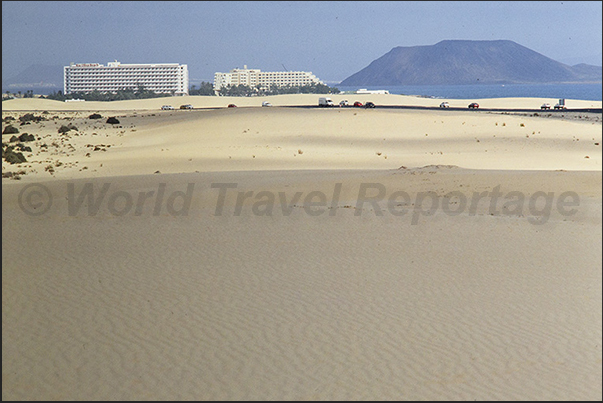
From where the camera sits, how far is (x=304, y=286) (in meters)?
8.92

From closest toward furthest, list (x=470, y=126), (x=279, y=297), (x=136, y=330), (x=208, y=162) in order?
(x=136, y=330) < (x=279, y=297) < (x=208, y=162) < (x=470, y=126)

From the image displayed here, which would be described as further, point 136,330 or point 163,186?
point 163,186

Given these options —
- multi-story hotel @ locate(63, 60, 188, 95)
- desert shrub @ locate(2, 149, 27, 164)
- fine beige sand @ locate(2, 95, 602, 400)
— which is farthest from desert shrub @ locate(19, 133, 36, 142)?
multi-story hotel @ locate(63, 60, 188, 95)

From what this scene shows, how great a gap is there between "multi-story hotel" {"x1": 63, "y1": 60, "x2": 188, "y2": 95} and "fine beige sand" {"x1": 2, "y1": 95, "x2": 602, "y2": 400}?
127162 millimetres

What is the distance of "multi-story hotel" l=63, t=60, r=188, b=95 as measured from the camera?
5561 inches

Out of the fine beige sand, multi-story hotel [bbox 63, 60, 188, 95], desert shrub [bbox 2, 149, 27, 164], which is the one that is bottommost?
desert shrub [bbox 2, 149, 27, 164]

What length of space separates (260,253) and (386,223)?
3.22 m

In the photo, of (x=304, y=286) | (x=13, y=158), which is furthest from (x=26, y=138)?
(x=304, y=286)

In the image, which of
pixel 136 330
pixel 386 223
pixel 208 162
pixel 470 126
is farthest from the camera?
pixel 470 126

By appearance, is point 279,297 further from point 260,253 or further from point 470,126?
point 470,126

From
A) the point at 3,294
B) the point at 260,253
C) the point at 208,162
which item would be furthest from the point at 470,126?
the point at 3,294

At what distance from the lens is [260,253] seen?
35.9 feet

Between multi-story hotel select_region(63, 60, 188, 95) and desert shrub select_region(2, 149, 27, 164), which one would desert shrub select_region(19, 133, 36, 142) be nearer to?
desert shrub select_region(2, 149, 27, 164)

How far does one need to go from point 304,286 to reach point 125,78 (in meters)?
142
